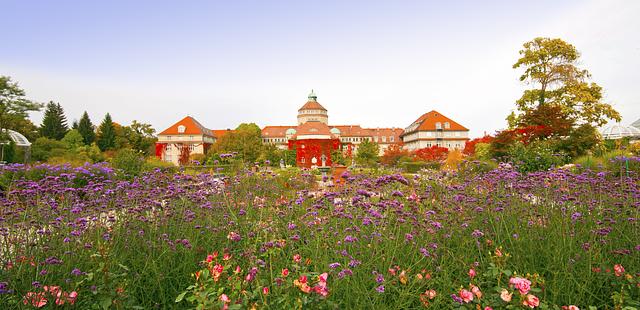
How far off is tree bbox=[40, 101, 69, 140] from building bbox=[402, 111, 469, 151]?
175 feet

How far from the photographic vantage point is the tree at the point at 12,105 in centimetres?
2989

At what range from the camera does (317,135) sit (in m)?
47.0

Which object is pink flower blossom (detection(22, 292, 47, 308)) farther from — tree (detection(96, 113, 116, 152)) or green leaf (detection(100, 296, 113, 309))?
tree (detection(96, 113, 116, 152))

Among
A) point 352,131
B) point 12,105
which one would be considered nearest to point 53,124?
point 12,105

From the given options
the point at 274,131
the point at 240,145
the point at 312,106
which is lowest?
the point at 240,145

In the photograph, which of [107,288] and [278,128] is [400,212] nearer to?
[107,288]

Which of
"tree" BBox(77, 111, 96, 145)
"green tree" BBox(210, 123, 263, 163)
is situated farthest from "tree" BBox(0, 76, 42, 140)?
"tree" BBox(77, 111, 96, 145)

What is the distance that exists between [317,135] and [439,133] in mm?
24421

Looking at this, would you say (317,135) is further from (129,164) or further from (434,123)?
(129,164)

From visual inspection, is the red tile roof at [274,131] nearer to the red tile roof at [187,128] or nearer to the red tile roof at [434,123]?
the red tile roof at [187,128]

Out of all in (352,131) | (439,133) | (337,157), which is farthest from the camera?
(352,131)

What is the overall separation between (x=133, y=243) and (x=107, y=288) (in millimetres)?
866

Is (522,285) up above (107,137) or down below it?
below

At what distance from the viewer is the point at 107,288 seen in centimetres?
241
